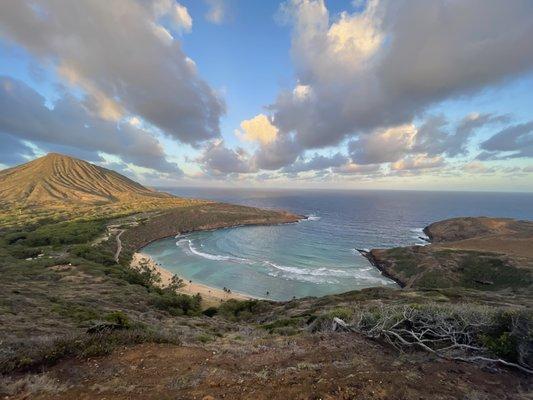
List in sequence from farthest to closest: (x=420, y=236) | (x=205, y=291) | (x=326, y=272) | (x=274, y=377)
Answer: (x=420, y=236) < (x=326, y=272) < (x=205, y=291) < (x=274, y=377)

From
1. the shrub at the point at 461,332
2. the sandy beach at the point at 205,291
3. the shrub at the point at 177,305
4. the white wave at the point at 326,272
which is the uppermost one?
the shrub at the point at 461,332

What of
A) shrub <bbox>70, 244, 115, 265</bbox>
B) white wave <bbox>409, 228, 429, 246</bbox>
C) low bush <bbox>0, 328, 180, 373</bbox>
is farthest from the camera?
white wave <bbox>409, 228, 429, 246</bbox>

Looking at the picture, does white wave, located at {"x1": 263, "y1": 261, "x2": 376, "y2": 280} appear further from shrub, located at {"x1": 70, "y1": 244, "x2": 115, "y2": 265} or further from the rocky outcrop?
shrub, located at {"x1": 70, "y1": 244, "x2": 115, "y2": 265}

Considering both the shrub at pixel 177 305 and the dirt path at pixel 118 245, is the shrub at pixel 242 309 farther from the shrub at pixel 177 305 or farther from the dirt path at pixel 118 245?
the dirt path at pixel 118 245

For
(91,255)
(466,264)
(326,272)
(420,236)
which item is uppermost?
(91,255)

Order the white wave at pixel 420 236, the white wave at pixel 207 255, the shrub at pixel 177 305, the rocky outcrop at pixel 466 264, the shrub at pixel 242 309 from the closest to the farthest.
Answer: the shrub at pixel 177 305 < the shrub at pixel 242 309 < the rocky outcrop at pixel 466 264 < the white wave at pixel 207 255 < the white wave at pixel 420 236

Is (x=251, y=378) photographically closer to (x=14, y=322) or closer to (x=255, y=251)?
(x=14, y=322)

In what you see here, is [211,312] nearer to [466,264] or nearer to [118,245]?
[466,264]

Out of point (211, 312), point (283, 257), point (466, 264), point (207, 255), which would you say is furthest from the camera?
point (207, 255)

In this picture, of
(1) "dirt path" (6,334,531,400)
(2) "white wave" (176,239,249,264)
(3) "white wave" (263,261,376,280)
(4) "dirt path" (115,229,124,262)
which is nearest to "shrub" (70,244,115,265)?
(4) "dirt path" (115,229,124,262)

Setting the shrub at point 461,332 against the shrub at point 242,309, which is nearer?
the shrub at point 461,332

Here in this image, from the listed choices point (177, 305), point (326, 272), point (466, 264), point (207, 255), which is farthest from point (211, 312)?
point (466, 264)

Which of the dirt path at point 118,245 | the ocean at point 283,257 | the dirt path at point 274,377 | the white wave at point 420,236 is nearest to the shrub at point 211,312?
the ocean at point 283,257
